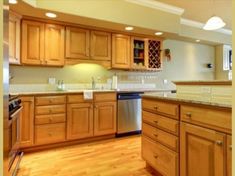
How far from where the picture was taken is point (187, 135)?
164cm

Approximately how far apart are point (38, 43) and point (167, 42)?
323cm

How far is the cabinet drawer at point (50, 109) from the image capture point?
2.94 metres

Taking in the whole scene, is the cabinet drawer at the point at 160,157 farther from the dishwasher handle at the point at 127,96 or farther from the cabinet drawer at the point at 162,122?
the dishwasher handle at the point at 127,96

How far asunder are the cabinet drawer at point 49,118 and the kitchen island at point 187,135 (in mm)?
1504

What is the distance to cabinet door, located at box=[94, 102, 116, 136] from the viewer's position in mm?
3449

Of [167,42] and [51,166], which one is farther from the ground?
[167,42]

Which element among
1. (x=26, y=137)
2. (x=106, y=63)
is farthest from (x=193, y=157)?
(x=106, y=63)

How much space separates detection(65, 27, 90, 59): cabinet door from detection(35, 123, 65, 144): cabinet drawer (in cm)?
129

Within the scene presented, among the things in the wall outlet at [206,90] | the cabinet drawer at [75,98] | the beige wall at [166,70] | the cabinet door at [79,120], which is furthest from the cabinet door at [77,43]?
the wall outlet at [206,90]

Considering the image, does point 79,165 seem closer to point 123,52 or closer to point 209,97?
point 209,97

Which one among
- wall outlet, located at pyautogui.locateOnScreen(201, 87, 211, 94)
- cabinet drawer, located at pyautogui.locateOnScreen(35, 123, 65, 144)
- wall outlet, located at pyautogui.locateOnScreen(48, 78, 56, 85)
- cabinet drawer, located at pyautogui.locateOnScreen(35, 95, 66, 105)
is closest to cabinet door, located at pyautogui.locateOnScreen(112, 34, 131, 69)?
wall outlet, located at pyautogui.locateOnScreen(48, 78, 56, 85)

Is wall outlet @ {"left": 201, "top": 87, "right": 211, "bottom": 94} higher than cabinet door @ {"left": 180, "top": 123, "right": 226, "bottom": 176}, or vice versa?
wall outlet @ {"left": 201, "top": 87, "right": 211, "bottom": 94}

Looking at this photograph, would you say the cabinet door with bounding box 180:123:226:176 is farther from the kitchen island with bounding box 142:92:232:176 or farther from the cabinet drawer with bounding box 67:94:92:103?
the cabinet drawer with bounding box 67:94:92:103

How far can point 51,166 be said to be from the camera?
244 centimetres
